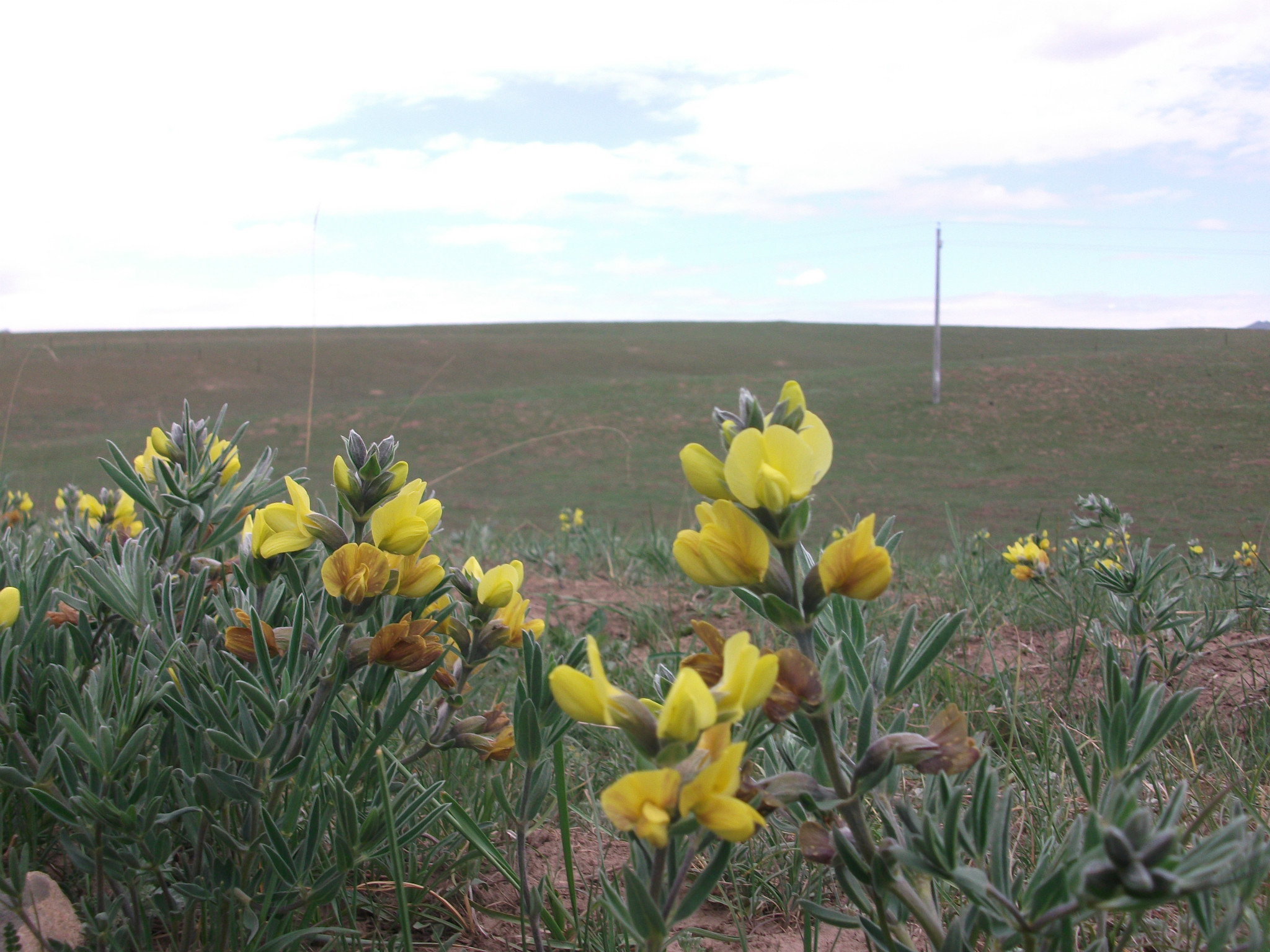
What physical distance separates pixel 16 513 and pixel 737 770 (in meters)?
3.62

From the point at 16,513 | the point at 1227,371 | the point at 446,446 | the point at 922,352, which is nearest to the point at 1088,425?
the point at 1227,371

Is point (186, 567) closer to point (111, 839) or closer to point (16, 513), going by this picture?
point (111, 839)

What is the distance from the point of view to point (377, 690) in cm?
114

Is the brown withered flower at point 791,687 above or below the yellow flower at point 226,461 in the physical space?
below

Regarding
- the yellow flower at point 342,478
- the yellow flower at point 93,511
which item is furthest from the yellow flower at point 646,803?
the yellow flower at point 93,511

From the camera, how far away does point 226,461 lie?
1.46m

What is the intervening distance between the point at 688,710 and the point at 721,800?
0.07m

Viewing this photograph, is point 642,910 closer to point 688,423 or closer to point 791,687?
point 791,687

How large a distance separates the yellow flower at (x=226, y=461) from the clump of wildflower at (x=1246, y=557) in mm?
3474

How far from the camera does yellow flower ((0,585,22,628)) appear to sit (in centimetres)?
101

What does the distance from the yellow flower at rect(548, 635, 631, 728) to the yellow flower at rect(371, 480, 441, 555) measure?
37 cm

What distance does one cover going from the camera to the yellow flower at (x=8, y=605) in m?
1.01

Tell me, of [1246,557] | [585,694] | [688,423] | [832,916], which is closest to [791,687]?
[585,694]

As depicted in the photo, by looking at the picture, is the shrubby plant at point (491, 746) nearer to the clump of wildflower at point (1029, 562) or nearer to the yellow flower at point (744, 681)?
the yellow flower at point (744, 681)
